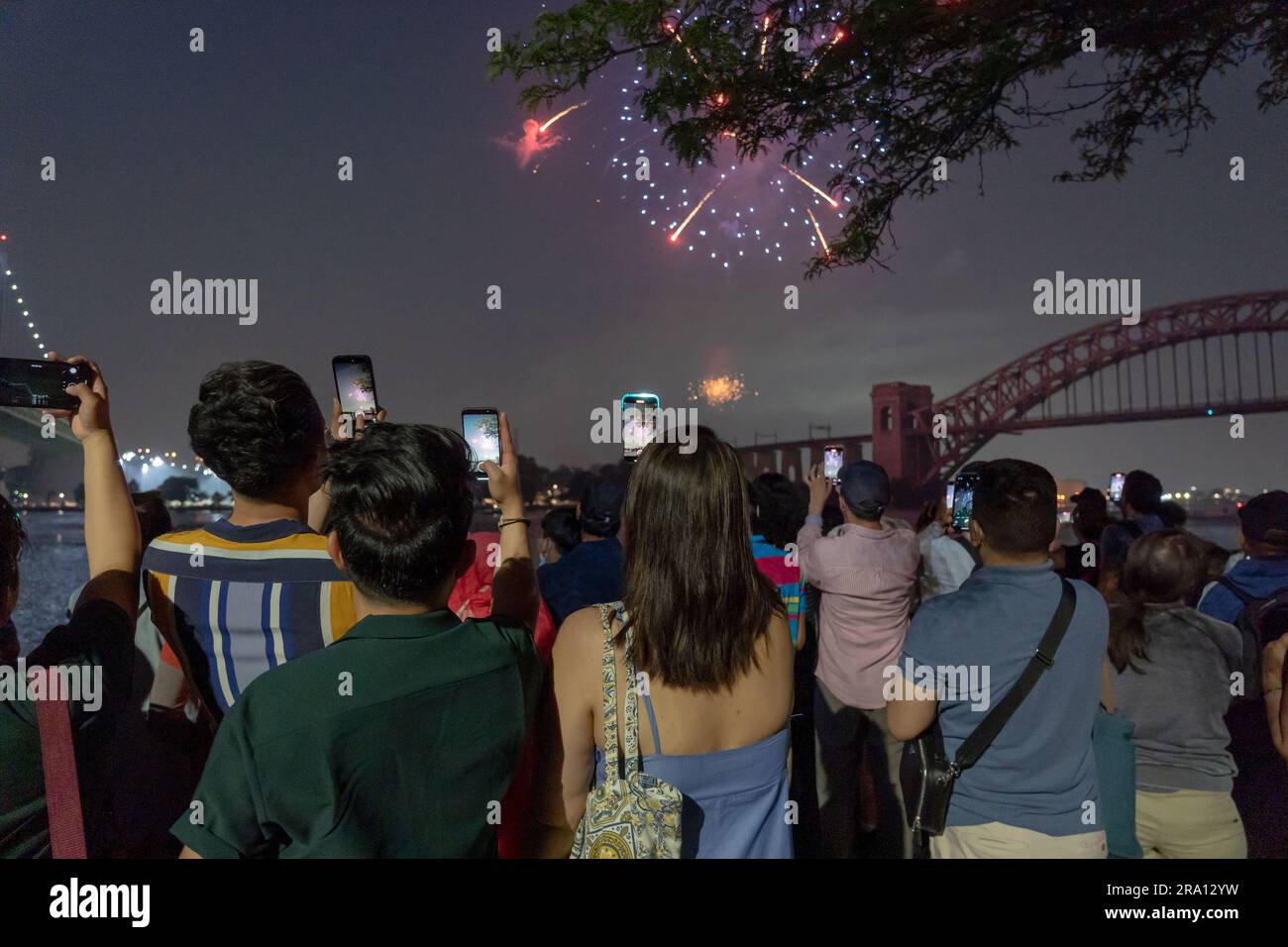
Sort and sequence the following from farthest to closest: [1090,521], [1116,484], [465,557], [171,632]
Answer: [1116,484] → [1090,521] → [171,632] → [465,557]

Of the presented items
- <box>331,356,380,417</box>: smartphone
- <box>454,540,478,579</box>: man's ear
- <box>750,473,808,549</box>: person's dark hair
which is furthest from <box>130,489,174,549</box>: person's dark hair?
<box>750,473,808,549</box>: person's dark hair

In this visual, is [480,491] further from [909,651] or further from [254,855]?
[909,651]

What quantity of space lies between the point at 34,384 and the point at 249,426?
55 cm

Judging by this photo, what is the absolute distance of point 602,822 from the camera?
73.0 inches

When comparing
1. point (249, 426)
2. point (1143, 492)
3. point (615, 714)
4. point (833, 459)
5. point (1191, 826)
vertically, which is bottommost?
point (1191, 826)

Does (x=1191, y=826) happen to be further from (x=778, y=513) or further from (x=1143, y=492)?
(x=1143, y=492)

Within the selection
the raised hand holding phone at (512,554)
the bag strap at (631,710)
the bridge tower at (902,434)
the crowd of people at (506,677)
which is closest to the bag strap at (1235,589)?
the crowd of people at (506,677)

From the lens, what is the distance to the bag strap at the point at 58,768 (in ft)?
5.38

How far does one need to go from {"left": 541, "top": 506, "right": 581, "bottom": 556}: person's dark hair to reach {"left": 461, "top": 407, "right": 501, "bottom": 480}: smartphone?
5.89ft

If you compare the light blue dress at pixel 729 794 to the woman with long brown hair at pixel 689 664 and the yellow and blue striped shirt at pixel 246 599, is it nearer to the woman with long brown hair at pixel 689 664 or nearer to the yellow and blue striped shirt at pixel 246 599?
the woman with long brown hair at pixel 689 664

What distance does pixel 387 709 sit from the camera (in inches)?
61.9

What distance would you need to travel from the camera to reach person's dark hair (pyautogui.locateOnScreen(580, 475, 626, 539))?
404cm

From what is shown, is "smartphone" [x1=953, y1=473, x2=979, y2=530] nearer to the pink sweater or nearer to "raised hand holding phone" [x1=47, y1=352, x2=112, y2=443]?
the pink sweater

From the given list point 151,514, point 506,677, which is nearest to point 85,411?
point 506,677
